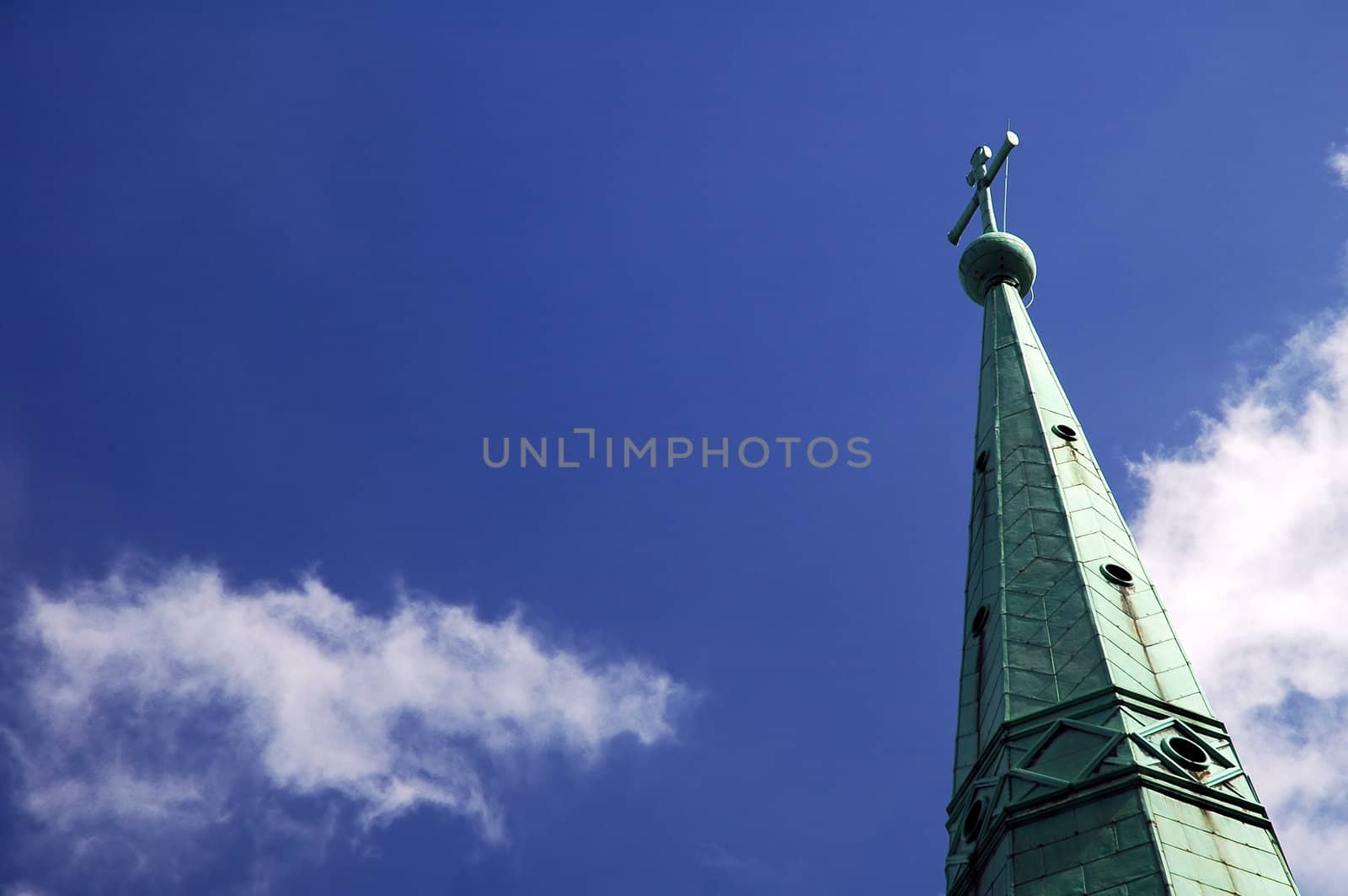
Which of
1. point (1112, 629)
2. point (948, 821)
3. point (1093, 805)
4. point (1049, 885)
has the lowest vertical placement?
point (1049, 885)

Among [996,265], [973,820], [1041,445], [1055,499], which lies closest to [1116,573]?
[1055,499]

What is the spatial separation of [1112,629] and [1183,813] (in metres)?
5.02

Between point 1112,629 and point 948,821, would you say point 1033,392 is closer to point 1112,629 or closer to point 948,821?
point 1112,629

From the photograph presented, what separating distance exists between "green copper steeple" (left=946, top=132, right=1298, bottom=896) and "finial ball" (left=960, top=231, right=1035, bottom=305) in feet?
29.4

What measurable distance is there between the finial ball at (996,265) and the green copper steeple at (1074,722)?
29.4 feet

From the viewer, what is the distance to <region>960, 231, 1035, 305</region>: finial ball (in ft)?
141

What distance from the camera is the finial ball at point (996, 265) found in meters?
43.1

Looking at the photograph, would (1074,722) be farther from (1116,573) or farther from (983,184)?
(983,184)

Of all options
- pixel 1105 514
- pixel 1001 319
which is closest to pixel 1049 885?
pixel 1105 514

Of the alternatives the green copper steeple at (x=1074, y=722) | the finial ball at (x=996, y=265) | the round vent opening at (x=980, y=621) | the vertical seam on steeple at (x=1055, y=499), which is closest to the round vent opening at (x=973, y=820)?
the green copper steeple at (x=1074, y=722)

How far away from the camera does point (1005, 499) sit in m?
31.7

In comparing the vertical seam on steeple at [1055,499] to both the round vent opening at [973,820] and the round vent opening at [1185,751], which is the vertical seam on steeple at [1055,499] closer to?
the round vent opening at [1185,751]

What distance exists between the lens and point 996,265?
43125 mm

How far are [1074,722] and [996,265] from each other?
21.6 meters
